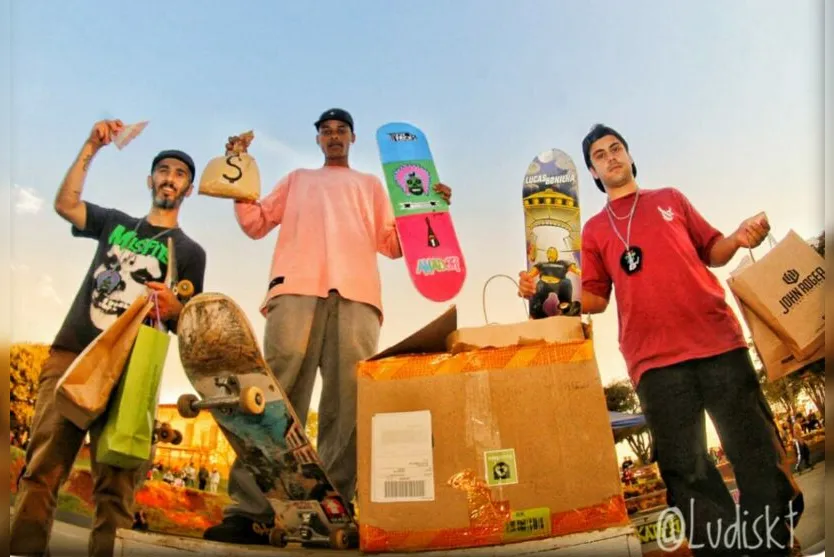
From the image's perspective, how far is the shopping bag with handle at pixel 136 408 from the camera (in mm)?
2211

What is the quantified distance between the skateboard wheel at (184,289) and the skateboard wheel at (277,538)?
39.5 inches

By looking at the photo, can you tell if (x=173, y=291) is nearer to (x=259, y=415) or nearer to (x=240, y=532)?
(x=259, y=415)

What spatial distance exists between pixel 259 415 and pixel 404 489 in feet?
1.77

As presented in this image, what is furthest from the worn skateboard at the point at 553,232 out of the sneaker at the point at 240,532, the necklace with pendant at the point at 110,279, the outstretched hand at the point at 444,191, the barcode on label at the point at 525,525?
the necklace with pendant at the point at 110,279

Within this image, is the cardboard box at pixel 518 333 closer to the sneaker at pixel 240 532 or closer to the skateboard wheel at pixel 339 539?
the skateboard wheel at pixel 339 539

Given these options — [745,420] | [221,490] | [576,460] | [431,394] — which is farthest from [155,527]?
[745,420]

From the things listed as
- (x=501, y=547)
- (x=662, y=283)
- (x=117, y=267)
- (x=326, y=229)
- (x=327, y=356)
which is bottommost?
(x=501, y=547)

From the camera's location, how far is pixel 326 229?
2818 mm

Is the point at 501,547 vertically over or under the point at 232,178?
under

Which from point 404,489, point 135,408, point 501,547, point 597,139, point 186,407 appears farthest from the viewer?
point 597,139

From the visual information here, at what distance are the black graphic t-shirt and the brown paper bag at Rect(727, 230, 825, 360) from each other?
2097mm

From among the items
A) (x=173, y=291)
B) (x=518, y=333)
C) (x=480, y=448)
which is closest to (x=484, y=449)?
(x=480, y=448)

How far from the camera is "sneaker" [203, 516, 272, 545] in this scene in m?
2.24

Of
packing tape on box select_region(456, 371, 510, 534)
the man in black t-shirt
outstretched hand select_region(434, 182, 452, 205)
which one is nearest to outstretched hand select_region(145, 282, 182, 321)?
the man in black t-shirt
